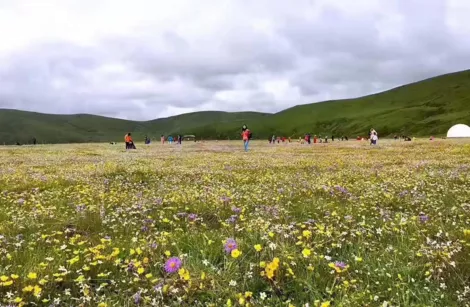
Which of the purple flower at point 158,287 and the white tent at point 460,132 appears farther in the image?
the white tent at point 460,132

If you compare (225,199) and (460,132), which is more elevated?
(460,132)

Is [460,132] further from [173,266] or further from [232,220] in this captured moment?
[173,266]

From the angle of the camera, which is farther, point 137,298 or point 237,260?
point 237,260

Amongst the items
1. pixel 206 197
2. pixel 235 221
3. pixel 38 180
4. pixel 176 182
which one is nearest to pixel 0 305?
pixel 235 221

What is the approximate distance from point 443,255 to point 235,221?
417 centimetres

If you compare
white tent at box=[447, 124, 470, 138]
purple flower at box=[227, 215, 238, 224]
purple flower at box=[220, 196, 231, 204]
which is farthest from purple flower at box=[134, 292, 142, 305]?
white tent at box=[447, 124, 470, 138]

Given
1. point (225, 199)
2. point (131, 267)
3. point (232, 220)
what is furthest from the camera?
point (225, 199)

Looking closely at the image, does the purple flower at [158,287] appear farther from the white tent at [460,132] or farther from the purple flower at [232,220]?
the white tent at [460,132]

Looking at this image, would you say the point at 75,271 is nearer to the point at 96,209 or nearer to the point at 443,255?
the point at 96,209

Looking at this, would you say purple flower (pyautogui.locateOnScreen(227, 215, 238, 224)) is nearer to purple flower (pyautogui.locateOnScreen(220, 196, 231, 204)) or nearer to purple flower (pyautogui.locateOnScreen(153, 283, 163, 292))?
purple flower (pyautogui.locateOnScreen(220, 196, 231, 204))

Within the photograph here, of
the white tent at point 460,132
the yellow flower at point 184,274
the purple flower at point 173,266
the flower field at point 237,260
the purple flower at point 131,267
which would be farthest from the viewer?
the white tent at point 460,132

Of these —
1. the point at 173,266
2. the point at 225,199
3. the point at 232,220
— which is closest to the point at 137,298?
the point at 173,266

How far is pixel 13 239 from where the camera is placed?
24.9ft

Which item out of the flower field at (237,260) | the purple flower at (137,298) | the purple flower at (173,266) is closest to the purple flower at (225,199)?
the flower field at (237,260)
